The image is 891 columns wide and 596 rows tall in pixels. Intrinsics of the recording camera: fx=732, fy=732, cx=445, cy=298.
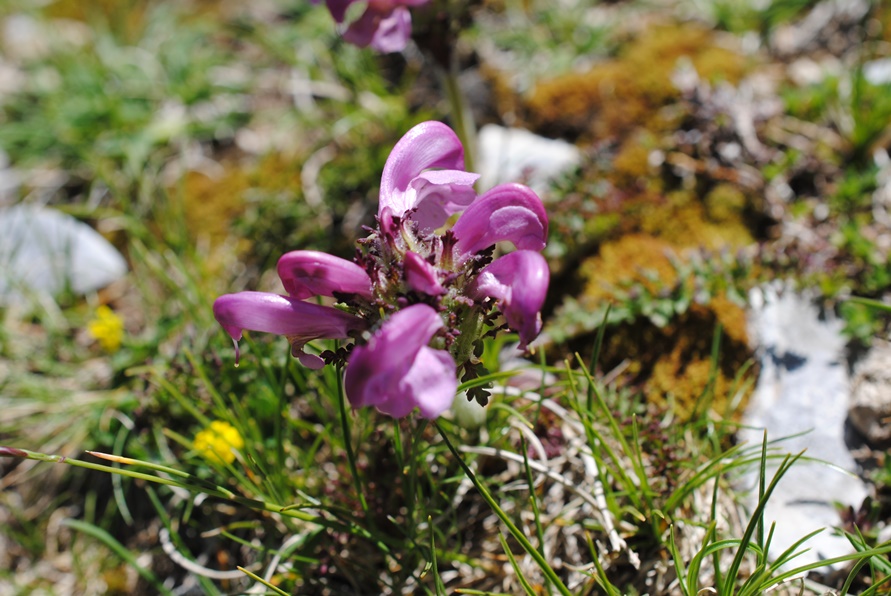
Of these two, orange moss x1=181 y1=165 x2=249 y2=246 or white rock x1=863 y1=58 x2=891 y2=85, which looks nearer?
white rock x1=863 y1=58 x2=891 y2=85

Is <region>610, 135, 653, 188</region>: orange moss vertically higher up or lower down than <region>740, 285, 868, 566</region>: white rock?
higher up

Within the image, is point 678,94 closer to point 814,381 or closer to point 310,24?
point 814,381

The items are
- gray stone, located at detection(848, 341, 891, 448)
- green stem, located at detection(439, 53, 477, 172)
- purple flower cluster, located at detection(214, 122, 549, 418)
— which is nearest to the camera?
purple flower cluster, located at detection(214, 122, 549, 418)

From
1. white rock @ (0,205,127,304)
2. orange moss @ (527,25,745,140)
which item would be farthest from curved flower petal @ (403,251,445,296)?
white rock @ (0,205,127,304)

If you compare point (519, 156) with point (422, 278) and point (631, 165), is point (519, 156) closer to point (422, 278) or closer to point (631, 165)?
point (631, 165)

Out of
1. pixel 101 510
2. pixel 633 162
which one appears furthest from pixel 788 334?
pixel 101 510

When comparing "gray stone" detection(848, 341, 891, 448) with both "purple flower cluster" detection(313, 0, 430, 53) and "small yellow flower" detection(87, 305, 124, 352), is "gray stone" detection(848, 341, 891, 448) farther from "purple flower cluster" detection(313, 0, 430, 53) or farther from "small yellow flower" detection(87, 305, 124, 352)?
"small yellow flower" detection(87, 305, 124, 352)
